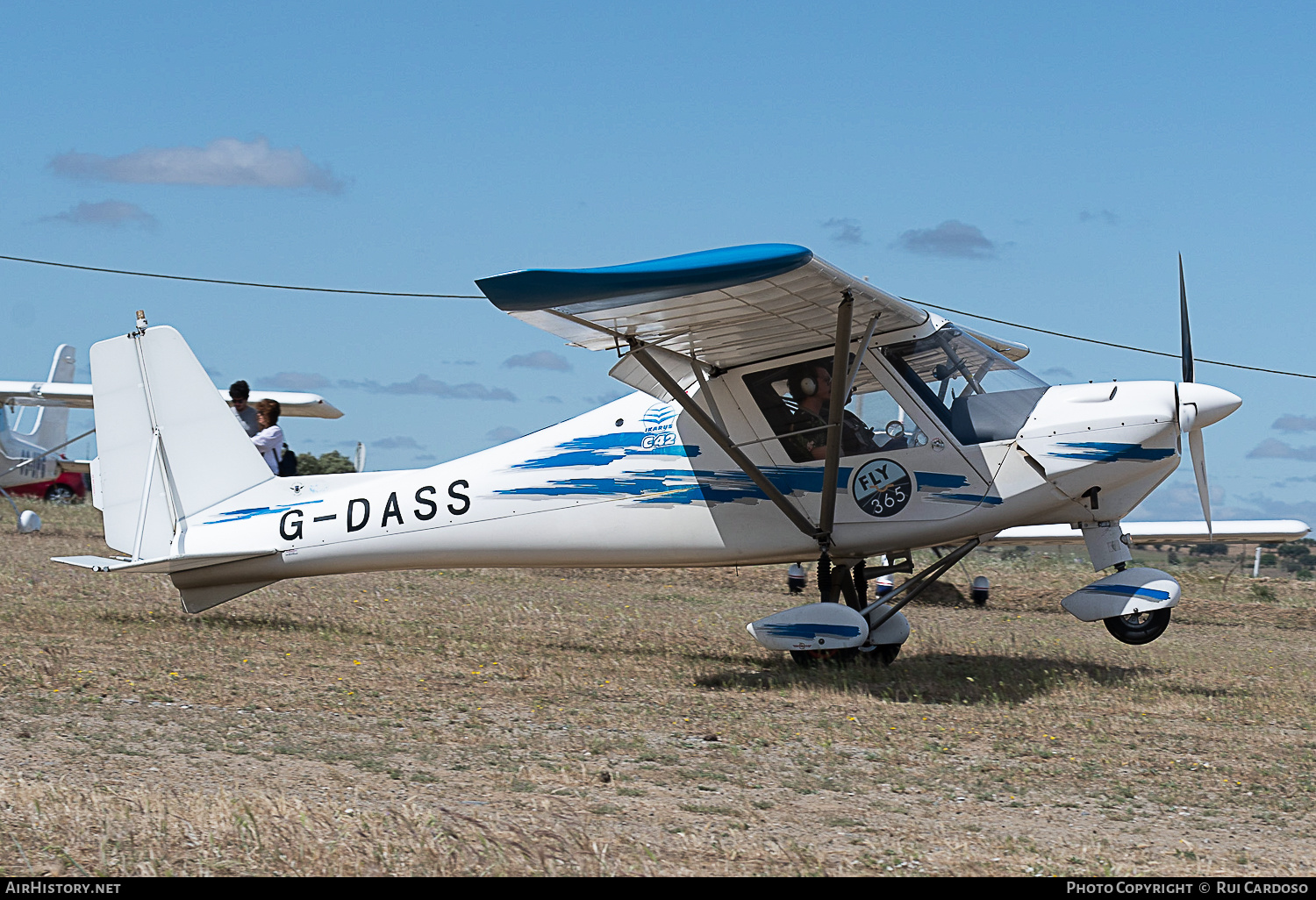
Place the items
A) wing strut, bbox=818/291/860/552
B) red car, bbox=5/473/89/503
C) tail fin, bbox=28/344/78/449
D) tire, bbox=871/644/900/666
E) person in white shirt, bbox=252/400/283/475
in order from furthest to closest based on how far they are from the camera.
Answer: red car, bbox=5/473/89/503
tail fin, bbox=28/344/78/449
person in white shirt, bbox=252/400/283/475
tire, bbox=871/644/900/666
wing strut, bbox=818/291/860/552

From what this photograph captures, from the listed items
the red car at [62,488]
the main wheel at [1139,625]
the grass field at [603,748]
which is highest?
the red car at [62,488]

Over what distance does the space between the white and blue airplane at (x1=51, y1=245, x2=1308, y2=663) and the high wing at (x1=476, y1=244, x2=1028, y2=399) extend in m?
0.02

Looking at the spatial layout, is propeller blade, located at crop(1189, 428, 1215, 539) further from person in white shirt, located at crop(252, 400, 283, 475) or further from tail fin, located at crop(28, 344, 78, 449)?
tail fin, located at crop(28, 344, 78, 449)

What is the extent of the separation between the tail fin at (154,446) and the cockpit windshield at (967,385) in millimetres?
5846

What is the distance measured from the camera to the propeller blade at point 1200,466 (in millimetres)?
8906

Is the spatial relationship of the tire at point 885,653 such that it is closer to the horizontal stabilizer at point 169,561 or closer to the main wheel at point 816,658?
the main wheel at point 816,658

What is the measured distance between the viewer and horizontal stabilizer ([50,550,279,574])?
9.52 meters

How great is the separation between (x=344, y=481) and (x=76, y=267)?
938 centimetres

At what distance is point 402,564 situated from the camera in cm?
1006

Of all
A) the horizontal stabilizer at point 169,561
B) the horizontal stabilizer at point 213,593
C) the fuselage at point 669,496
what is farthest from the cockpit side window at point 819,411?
the horizontal stabilizer at point 213,593

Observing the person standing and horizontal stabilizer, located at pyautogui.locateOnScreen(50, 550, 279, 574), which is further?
the person standing

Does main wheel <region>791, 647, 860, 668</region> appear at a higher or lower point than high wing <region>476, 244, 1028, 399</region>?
lower

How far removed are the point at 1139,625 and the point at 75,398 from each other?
23.8 metres

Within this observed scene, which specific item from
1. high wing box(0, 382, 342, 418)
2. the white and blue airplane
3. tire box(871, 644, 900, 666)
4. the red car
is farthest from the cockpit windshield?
the red car
